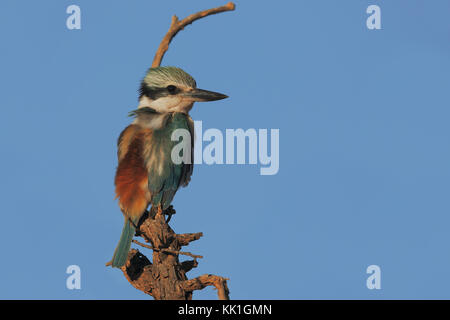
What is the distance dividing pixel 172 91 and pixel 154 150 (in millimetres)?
706

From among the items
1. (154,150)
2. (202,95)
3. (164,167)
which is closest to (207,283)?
(164,167)

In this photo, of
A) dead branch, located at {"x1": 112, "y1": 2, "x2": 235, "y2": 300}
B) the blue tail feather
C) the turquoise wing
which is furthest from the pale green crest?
the blue tail feather

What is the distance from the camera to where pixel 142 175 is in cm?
570

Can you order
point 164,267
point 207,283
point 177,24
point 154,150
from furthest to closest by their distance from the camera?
point 177,24, point 154,150, point 164,267, point 207,283

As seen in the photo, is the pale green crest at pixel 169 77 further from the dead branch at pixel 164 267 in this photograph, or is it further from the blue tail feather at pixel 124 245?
the blue tail feather at pixel 124 245

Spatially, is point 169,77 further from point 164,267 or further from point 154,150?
point 164,267

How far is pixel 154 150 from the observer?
5.73 m

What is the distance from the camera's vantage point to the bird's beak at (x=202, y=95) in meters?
6.10

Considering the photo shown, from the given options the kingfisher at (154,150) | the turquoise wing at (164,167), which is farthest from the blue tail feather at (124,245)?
the turquoise wing at (164,167)

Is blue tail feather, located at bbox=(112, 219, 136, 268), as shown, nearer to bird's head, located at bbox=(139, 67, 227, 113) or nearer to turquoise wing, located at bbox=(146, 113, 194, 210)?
turquoise wing, located at bbox=(146, 113, 194, 210)

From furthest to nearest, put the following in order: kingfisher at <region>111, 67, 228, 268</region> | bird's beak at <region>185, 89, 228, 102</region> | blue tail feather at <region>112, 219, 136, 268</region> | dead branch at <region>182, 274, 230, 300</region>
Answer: bird's beak at <region>185, 89, 228, 102</region>, kingfisher at <region>111, 67, 228, 268</region>, blue tail feather at <region>112, 219, 136, 268</region>, dead branch at <region>182, 274, 230, 300</region>

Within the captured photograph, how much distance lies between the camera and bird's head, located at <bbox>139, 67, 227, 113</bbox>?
604 cm

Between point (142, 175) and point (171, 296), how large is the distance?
1.19 meters
